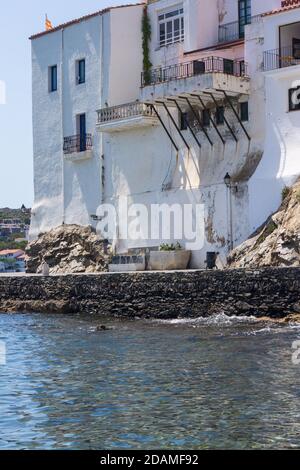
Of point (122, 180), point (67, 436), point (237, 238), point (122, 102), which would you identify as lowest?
point (67, 436)

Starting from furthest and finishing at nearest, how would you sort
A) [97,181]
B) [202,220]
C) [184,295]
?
[97,181] → [202,220] → [184,295]

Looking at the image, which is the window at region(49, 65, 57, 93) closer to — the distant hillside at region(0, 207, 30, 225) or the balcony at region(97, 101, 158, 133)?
the balcony at region(97, 101, 158, 133)

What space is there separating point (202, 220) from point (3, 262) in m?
56.9

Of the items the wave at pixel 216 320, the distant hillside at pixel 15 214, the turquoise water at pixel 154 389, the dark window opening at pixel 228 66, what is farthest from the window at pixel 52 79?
the distant hillside at pixel 15 214

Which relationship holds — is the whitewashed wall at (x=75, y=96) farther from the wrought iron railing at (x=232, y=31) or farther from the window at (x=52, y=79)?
the wrought iron railing at (x=232, y=31)

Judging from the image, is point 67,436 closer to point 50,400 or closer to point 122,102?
point 50,400

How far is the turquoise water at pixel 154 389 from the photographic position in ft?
45.7

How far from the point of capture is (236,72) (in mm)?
35594

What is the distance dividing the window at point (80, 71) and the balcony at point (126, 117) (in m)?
2.84

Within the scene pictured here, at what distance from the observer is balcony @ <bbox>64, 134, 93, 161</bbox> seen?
134ft

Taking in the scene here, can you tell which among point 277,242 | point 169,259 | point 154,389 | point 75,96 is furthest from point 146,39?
point 154,389

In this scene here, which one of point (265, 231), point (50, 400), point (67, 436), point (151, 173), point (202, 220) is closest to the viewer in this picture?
point (67, 436)

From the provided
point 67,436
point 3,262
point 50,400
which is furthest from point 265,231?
point 3,262

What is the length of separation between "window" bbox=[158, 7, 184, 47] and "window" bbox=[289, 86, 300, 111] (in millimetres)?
6778
